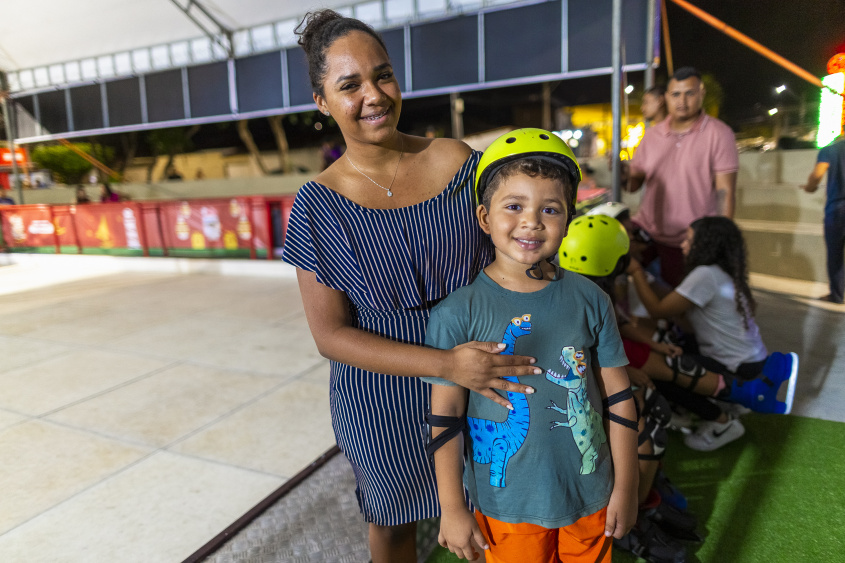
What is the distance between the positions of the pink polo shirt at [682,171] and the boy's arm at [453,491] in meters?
2.68

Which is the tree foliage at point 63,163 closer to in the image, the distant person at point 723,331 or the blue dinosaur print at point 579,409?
the distant person at point 723,331

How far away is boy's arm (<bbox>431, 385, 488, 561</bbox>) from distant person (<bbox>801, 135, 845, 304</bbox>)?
13.8ft

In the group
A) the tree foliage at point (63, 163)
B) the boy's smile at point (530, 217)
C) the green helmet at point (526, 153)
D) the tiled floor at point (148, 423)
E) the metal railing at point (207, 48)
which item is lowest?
the tiled floor at point (148, 423)

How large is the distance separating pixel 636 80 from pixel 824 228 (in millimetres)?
14348

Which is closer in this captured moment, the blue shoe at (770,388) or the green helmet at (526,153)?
the green helmet at (526,153)

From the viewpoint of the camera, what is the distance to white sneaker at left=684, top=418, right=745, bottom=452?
289 cm

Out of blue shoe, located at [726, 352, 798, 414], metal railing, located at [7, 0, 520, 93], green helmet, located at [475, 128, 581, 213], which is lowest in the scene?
blue shoe, located at [726, 352, 798, 414]

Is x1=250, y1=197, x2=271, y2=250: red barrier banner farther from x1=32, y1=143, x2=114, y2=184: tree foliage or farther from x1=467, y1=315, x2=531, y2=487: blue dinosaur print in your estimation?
x1=32, y1=143, x2=114, y2=184: tree foliage

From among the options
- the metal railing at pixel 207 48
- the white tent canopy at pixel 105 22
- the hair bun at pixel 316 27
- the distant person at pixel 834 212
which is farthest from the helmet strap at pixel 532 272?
the white tent canopy at pixel 105 22

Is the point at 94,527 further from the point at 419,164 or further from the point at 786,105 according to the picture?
the point at 786,105

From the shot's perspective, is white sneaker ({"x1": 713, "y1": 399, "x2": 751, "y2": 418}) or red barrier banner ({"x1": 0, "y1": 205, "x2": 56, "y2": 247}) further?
red barrier banner ({"x1": 0, "y1": 205, "x2": 56, "y2": 247})

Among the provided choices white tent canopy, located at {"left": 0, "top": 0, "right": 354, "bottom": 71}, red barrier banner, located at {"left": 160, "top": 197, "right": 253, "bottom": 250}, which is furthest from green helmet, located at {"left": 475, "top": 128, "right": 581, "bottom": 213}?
white tent canopy, located at {"left": 0, "top": 0, "right": 354, "bottom": 71}

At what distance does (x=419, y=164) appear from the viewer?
1.50 meters

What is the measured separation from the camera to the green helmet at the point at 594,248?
2.26 metres
